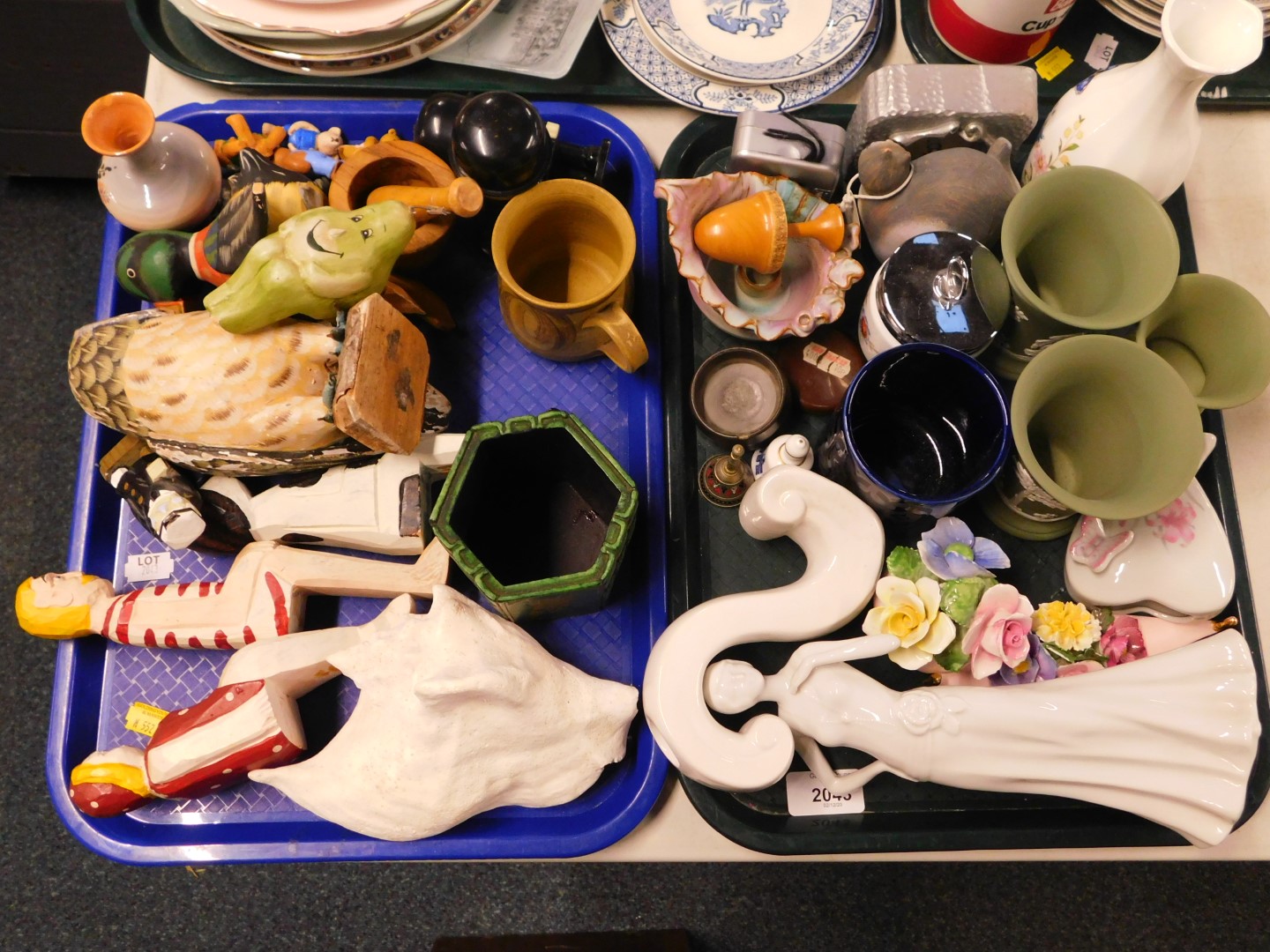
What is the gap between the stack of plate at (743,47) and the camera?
0.84m

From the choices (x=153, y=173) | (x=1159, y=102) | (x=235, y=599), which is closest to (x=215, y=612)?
(x=235, y=599)

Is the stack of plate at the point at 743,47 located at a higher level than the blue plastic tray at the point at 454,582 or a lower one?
higher

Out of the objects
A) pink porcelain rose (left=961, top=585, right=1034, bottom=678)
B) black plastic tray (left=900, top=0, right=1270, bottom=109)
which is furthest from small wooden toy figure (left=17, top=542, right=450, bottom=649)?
black plastic tray (left=900, top=0, right=1270, bottom=109)

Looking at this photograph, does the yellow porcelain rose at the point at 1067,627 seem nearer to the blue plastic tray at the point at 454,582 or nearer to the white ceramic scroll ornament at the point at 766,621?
the white ceramic scroll ornament at the point at 766,621

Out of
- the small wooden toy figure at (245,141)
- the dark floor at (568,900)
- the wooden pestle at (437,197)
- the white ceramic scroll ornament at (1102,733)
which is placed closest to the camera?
the white ceramic scroll ornament at (1102,733)

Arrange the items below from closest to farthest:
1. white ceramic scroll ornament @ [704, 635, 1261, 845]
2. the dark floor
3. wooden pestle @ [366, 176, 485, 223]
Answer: white ceramic scroll ornament @ [704, 635, 1261, 845] → wooden pestle @ [366, 176, 485, 223] → the dark floor

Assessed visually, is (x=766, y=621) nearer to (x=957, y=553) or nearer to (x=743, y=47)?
(x=957, y=553)

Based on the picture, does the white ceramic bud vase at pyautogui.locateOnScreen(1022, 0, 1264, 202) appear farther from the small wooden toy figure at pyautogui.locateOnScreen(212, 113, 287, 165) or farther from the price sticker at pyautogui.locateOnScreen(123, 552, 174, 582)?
the price sticker at pyautogui.locateOnScreen(123, 552, 174, 582)

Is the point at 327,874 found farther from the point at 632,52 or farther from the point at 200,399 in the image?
Answer: the point at 632,52

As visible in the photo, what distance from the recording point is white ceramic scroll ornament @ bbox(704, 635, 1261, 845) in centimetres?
60

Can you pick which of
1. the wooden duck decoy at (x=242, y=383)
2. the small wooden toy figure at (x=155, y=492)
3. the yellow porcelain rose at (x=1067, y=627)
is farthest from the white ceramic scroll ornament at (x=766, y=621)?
the small wooden toy figure at (x=155, y=492)

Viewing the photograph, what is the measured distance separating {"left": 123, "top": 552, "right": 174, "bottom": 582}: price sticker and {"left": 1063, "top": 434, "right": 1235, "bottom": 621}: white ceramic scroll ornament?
82cm

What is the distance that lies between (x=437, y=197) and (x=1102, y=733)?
673 millimetres

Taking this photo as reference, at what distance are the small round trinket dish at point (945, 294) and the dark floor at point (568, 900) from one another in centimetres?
82
